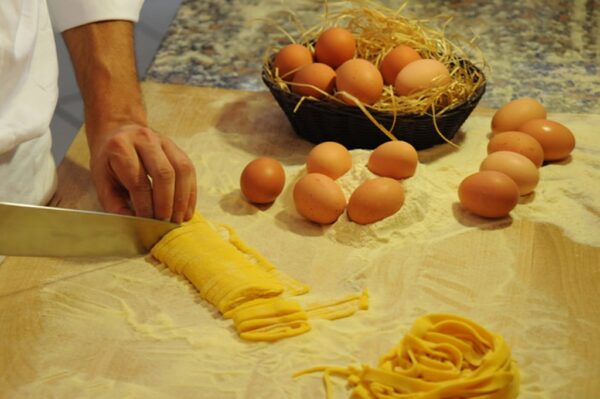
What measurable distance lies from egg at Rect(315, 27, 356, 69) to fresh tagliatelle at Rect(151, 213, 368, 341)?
0.51 metres

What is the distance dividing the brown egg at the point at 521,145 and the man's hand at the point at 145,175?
2.06 ft

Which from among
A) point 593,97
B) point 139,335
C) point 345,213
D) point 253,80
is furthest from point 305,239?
point 593,97

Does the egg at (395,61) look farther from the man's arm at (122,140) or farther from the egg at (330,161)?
the man's arm at (122,140)

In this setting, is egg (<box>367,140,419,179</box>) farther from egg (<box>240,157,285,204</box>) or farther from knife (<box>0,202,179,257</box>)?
knife (<box>0,202,179,257</box>)

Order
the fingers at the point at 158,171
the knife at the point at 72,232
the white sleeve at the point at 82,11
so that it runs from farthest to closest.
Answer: the white sleeve at the point at 82,11
the fingers at the point at 158,171
the knife at the point at 72,232

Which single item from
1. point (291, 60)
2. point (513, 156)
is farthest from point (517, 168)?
point (291, 60)

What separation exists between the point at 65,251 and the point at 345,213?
0.50 meters

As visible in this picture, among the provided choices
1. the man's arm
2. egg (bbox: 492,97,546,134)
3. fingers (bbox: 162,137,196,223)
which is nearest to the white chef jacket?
the man's arm

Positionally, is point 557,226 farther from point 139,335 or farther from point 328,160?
point 139,335

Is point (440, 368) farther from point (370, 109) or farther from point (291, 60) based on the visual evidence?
point (291, 60)

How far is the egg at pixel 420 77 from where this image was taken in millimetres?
1714

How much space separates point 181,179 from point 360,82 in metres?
0.44

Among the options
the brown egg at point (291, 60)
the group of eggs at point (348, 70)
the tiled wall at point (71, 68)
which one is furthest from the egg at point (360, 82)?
the tiled wall at point (71, 68)

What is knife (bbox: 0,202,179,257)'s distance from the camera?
1.29 metres
